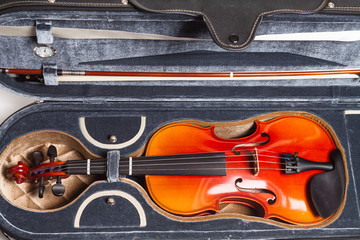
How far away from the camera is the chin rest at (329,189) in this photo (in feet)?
5.57

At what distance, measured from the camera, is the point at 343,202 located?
1805mm

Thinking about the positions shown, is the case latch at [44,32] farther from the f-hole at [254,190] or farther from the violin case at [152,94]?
the f-hole at [254,190]

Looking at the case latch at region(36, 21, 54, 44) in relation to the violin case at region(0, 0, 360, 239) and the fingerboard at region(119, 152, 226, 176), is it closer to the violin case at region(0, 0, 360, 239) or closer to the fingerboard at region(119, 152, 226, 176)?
the violin case at region(0, 0, 360, 239)

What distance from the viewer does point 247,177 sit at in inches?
67.6

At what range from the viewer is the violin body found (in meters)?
1.68

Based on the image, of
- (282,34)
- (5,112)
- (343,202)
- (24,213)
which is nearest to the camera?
(282,34)

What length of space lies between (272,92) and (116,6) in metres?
0.96

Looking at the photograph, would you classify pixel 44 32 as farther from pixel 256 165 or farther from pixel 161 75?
pixel 256 165


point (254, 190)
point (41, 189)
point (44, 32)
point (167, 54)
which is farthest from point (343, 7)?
point (41, 189)

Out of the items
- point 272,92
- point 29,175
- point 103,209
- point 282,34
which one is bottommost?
point 103,209

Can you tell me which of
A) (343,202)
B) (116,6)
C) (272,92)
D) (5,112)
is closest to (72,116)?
(5,112)

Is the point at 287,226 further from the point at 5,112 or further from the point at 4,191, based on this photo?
the point at 5,112

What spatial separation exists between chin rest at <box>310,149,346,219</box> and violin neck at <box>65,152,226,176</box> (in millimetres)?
453

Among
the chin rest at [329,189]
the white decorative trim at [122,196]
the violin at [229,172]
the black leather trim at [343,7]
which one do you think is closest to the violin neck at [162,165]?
the violin at [229,172]
